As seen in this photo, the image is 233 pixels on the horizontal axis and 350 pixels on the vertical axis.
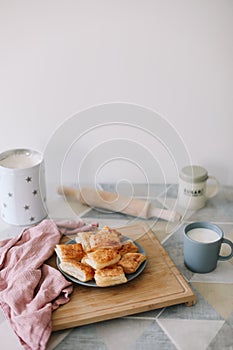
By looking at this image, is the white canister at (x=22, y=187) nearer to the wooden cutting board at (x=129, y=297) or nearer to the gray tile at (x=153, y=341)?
the wooden cutting board at (x=129, y=297)

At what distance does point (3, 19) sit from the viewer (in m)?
1.26

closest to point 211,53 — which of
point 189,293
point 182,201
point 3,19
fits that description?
point 182,201

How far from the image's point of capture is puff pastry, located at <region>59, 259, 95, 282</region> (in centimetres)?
95

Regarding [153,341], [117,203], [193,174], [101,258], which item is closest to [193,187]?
[193,174]

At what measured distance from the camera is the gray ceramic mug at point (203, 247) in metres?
1.02

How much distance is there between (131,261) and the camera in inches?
38.9

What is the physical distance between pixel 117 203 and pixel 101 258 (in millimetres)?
353

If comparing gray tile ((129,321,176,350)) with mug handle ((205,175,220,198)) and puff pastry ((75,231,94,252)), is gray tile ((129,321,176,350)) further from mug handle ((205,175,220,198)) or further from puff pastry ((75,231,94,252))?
mug handle ((205,175,220,198))

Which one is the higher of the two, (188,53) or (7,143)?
(188,53)

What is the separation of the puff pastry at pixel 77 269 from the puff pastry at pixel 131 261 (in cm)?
7

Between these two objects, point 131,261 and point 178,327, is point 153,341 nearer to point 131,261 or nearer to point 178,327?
point 178,327

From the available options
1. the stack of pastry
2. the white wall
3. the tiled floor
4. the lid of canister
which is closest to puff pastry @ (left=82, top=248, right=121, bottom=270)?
the stack of pastry

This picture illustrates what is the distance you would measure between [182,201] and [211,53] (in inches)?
16.6

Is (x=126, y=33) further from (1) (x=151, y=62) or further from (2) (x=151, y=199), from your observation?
(2) (x=151, y=199)
